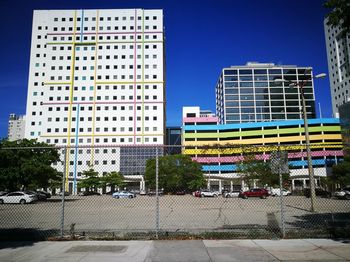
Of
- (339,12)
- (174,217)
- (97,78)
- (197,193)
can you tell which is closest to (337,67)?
(97,78)

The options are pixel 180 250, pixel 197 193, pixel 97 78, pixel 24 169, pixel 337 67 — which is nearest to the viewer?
pixel 180 250

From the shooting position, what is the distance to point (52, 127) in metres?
95.4

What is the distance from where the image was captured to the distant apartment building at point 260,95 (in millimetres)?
130250

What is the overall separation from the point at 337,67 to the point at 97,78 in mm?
92698

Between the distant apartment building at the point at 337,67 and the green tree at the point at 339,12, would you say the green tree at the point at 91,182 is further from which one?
the distant apartment building at the point at 337,67

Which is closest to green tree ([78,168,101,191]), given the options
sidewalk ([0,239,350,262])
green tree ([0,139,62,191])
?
green tree ([0,139,62,191])

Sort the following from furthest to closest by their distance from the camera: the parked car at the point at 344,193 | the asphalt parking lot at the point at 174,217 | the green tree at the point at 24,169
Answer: the green tree at the point at 24,169, the parked car at the point at 344,193, the asphalt parking lot at the point at 174,217

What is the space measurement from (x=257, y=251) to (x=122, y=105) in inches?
3665

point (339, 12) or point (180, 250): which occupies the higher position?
point (339, 12)

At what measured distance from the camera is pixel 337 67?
106062mm

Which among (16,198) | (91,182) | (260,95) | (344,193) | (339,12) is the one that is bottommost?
(16,198)

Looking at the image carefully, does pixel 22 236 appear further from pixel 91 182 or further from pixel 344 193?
pixel 344 193

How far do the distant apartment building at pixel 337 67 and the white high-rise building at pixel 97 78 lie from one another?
6711 cm

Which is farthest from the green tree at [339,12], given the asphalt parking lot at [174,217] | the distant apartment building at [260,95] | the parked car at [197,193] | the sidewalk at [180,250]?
the distant apartment building at [260,95]
